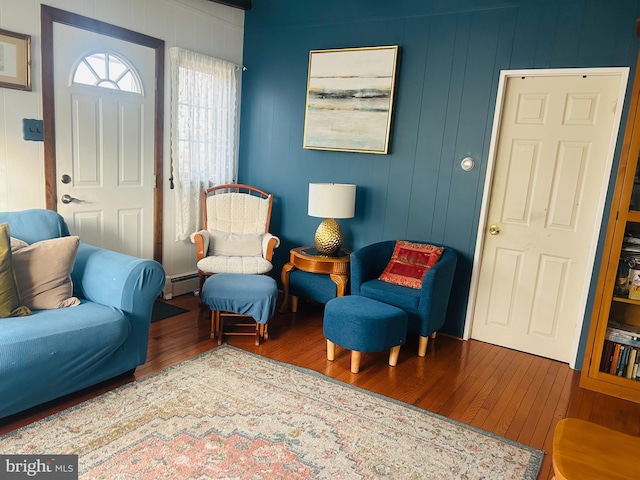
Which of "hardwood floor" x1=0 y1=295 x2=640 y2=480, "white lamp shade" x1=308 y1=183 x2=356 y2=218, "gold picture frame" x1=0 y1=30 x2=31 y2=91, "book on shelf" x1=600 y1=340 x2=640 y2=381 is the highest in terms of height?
"gold picture frame" x1=0 y1=30 x2=31 y2=91

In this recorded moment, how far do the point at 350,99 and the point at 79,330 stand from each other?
2712mm

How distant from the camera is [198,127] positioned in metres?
4.14

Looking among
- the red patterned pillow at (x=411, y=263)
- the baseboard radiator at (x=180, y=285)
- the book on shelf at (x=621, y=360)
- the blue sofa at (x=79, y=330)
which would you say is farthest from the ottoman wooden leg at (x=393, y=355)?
the baseboard radiator at (x=180, y=285)

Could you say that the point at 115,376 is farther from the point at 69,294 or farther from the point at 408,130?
the point at 408,130

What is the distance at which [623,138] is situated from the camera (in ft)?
9.41

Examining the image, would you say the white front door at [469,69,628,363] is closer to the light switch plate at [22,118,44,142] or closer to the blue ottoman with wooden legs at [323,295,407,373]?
the blue ottoman with wooden legs at [323,295,407,373]

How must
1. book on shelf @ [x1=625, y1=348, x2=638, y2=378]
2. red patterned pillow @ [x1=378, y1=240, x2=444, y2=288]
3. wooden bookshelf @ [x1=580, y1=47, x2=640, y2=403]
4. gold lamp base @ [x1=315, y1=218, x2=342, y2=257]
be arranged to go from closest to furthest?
wooden bookshelf @ [x1=580, y1=47, x2=640, y2=403]
book on shelf @ [x1=625, y1=348, x2=638, y2=378]
red patterned pillow @ [x1=378, y1=240, x2=444, y2=288]
gold lamp base @ [x1=315, y1=218, x2=342, y2=257]

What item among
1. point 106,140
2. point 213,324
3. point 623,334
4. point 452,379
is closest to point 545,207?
point 623,334

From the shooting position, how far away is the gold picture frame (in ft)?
9.30

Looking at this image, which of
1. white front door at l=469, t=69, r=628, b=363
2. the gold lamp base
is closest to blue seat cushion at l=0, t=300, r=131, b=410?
the gold lamp base

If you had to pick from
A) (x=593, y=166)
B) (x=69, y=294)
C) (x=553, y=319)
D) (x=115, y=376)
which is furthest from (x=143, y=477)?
(x=593, y=166)

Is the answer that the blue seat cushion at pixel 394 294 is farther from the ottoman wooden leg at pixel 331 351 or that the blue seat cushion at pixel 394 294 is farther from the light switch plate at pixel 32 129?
the light switch plate at pixel 32 129

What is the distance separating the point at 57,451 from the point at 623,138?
3485 millimetres

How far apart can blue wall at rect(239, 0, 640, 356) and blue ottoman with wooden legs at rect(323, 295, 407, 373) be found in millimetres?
889
